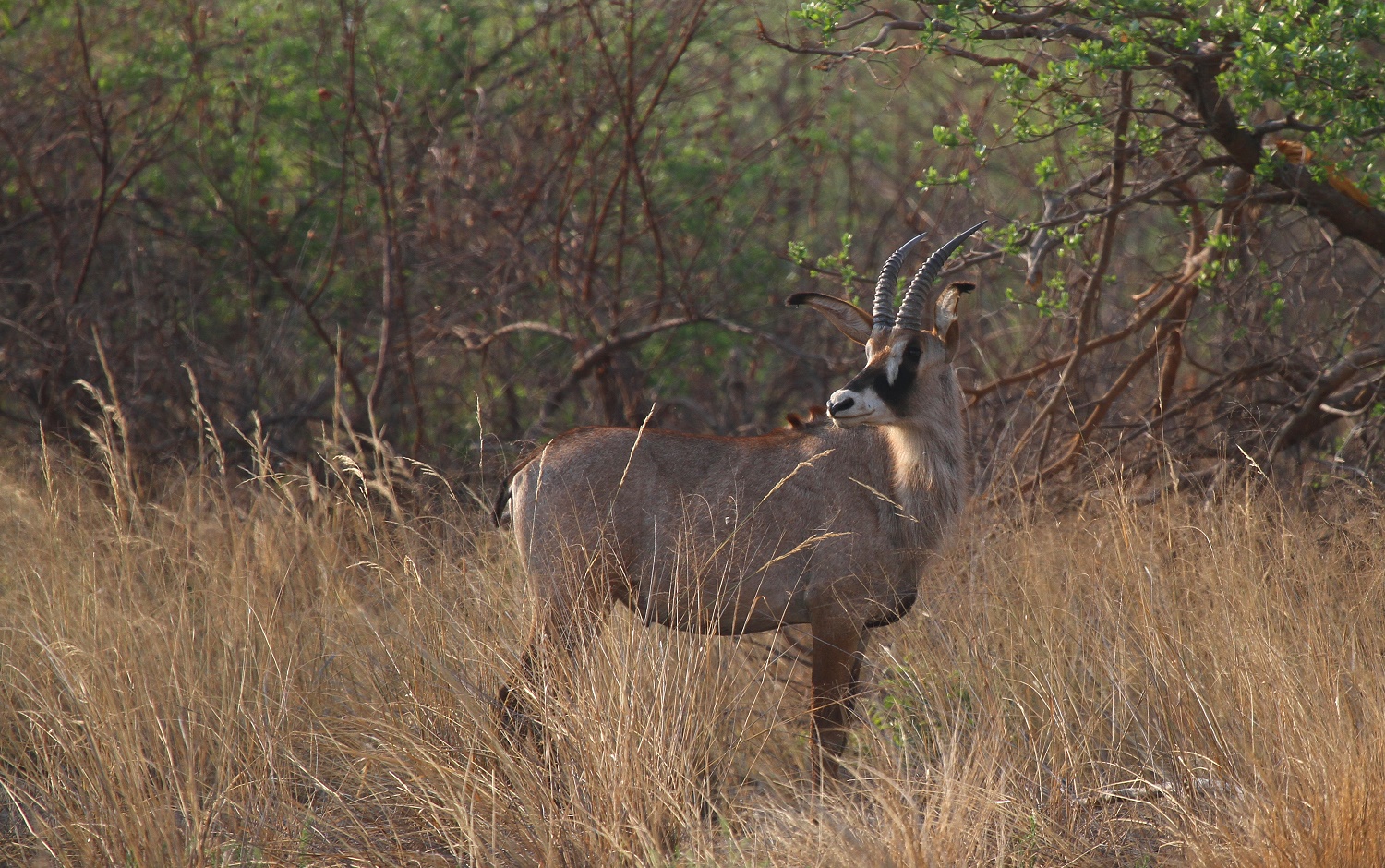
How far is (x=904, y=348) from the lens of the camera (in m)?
5.04

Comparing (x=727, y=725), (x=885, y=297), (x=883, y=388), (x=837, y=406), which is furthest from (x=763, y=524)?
(x=885, y=297)

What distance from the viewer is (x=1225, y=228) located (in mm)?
6473

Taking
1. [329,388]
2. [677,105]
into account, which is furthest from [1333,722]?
[677,105]

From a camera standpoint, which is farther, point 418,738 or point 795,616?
point 795,616

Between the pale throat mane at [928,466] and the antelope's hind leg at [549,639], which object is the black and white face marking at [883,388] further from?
the antelope's hind leg at [549,639]

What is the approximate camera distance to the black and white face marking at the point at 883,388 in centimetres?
468

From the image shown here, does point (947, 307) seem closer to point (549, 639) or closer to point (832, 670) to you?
point (832, 670)

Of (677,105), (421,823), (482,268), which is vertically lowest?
(421,823)

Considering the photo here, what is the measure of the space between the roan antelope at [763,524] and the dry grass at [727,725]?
0.82 feet

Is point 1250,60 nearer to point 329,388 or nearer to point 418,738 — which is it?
point 418,738

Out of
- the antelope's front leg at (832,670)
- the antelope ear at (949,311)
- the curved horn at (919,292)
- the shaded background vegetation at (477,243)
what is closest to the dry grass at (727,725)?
the antelope's front leg at (832,670)

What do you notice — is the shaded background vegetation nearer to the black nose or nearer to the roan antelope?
the roan antelope

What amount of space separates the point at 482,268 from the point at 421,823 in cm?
593

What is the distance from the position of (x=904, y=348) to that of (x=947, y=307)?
1.18ft
